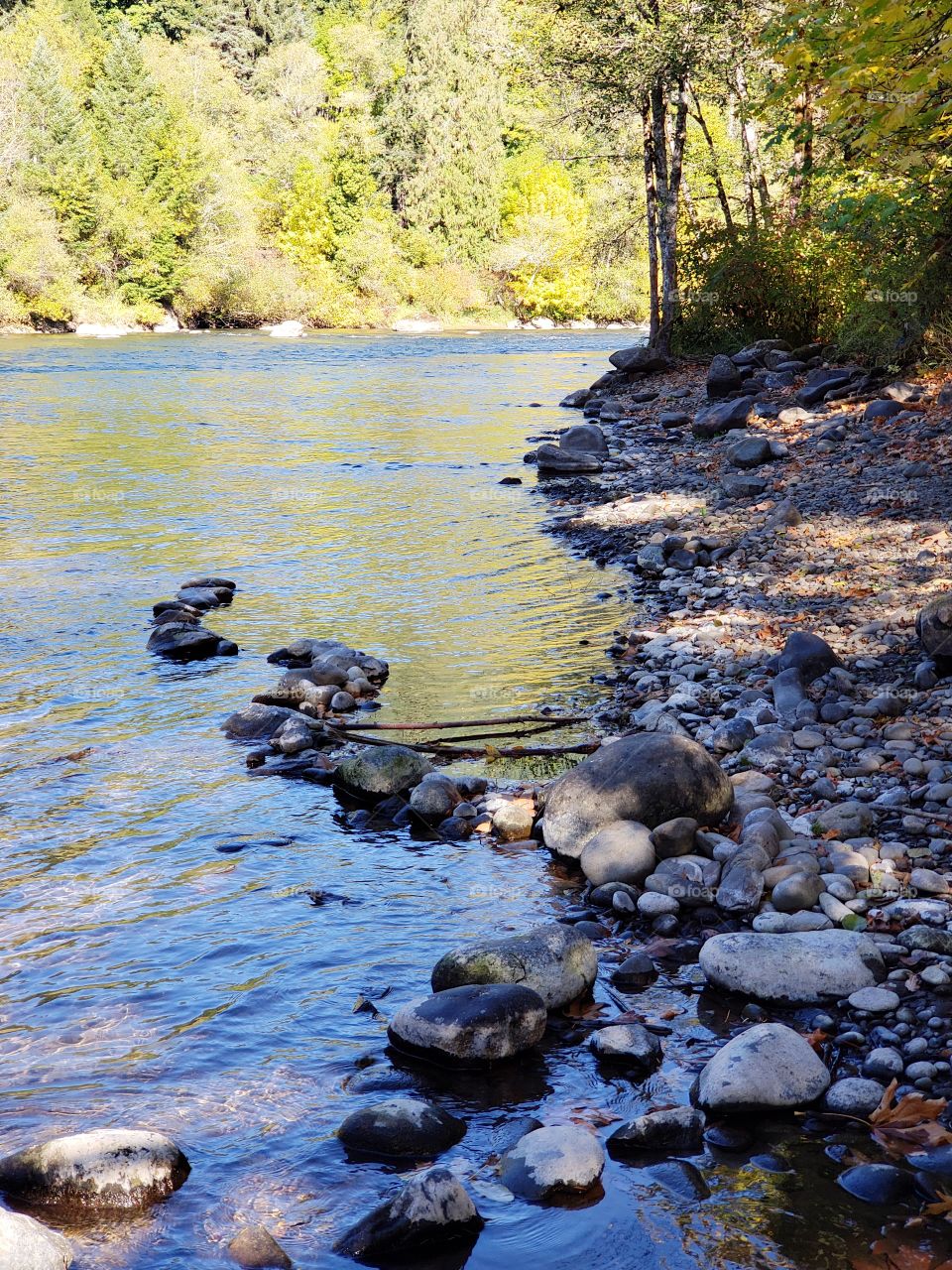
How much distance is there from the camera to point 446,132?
65938 millimetres

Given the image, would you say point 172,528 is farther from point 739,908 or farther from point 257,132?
point 257,132

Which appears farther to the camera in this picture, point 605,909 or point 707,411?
point 707,411

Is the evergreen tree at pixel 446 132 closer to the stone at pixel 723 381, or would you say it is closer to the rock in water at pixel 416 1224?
the stone at pixel 723 381

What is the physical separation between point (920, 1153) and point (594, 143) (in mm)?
28506

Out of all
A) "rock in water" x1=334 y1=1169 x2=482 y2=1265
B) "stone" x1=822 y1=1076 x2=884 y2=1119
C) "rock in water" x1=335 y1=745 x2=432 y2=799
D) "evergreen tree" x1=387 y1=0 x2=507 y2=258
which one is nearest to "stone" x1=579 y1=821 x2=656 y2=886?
"rock in water" x1=335 y1=745 x2=432 y2=799

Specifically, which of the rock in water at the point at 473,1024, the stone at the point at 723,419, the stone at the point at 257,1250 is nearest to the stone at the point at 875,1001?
the rock in water at the point at 473,1024

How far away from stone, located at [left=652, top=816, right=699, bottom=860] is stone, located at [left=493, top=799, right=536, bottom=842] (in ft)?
2.55

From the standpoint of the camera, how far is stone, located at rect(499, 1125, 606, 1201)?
3273mm

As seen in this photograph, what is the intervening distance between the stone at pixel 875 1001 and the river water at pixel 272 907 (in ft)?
1.58

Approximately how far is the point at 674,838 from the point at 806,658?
231 centimetres

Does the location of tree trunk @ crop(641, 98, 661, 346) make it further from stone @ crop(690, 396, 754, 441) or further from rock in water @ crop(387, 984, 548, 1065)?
rock in water @ crop(387, 984, 548, 1065)

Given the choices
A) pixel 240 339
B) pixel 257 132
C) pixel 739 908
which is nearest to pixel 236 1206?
pixel 739 908

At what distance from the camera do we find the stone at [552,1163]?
3.27 m

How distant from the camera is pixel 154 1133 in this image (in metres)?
3.40
